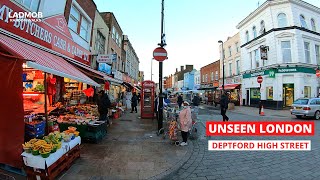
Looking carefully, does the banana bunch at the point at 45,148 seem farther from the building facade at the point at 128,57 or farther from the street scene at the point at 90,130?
the building facade at the point at 128,57

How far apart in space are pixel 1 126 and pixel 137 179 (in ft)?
9.74

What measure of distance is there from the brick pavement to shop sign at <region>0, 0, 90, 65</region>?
6.65 m

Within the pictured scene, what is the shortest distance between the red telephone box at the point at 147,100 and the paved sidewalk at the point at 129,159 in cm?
655

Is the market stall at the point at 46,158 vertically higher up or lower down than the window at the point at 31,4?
lower down

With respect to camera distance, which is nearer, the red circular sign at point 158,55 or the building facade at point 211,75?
the red circular sign at point 158,55

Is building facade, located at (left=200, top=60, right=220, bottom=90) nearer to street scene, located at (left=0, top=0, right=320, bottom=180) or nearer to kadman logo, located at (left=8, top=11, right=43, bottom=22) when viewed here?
street scene, located at (left=0, top=0, right=320, bottom=180)

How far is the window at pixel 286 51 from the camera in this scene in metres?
24.0

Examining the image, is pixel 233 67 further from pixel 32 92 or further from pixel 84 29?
pixel 32 92

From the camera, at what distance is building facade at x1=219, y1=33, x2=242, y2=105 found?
31970 mm

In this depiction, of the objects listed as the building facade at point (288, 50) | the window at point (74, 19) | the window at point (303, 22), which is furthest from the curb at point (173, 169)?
the window at point (303, 22)

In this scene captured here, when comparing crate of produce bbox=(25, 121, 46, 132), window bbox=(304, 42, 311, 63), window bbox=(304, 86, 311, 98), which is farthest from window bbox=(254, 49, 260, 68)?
crate of produce bbox=(25, 121, 46, 132)

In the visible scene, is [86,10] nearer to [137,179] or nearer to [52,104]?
[52,104]

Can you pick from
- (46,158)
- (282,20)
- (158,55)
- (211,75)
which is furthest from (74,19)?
(211,75)

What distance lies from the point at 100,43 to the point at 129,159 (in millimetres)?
14025
